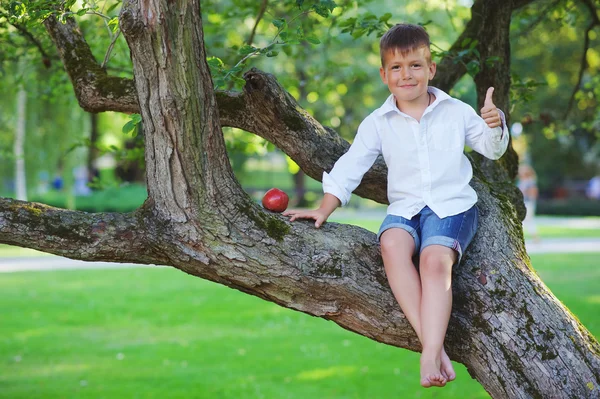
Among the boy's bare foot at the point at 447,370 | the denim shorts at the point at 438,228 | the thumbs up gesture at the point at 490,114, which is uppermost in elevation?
the thumbs up gesture at the point at 490,114

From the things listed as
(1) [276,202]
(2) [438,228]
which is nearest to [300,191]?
(1) [276,202]

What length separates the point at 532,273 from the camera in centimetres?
275

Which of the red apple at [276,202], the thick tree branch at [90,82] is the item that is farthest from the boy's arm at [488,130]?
the thick tree branch at [90,82]

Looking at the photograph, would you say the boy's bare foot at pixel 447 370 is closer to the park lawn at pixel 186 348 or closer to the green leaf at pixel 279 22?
the green leaf at pixel 279 22

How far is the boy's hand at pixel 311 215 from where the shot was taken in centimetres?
277

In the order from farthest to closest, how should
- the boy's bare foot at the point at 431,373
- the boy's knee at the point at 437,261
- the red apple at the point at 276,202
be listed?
the red apple at the point at 276,202 < the boy's knee at the point at 437,261 < the boy's bare foot at the point at 431,373

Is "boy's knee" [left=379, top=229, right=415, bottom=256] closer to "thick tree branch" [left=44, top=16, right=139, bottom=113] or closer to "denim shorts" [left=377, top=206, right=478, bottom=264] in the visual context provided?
"denim shorts" [left=377, top=206, right=478, bottom=264]

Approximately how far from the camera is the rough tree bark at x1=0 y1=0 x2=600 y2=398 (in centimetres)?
252

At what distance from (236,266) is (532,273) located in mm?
1093

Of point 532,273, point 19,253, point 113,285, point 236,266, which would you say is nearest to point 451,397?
point 532,273

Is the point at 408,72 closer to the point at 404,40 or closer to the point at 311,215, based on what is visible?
the point at 404,40

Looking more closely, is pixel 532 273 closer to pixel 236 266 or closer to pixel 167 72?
pixel 236 266

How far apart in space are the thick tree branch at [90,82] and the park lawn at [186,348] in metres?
3.53

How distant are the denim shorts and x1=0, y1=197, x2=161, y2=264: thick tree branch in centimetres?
91
